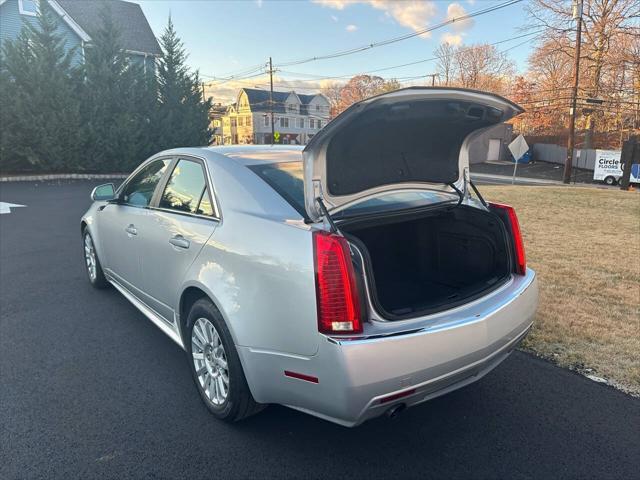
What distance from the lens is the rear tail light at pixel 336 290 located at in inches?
78.7

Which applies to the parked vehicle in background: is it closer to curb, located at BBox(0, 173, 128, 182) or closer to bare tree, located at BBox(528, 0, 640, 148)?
bare tree, located at BBox(528, 0, 640, 148)

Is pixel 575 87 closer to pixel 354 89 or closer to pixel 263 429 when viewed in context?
pixel 263 429

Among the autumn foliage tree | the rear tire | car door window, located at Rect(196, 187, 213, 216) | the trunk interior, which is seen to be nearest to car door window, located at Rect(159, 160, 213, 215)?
car door window, located at Rect(196, 187, 213, 216)

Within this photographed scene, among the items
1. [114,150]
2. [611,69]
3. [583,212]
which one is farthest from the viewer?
[611,69]

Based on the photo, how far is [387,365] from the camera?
6.44ft

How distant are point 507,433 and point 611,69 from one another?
40.3 meters

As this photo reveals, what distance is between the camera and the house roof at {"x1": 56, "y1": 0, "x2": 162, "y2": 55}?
23.6 m

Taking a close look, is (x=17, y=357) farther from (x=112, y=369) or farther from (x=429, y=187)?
(x=429, y=187)

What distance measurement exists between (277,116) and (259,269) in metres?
70.1

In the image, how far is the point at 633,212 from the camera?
11789 mm

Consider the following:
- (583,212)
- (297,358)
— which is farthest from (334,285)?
(583,212)

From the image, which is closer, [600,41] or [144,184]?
[144,184]

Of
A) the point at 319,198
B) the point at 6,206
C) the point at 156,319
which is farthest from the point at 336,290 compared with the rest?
the point at 6,206

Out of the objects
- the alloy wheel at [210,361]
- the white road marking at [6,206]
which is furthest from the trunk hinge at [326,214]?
the white road marking at [6,206]
